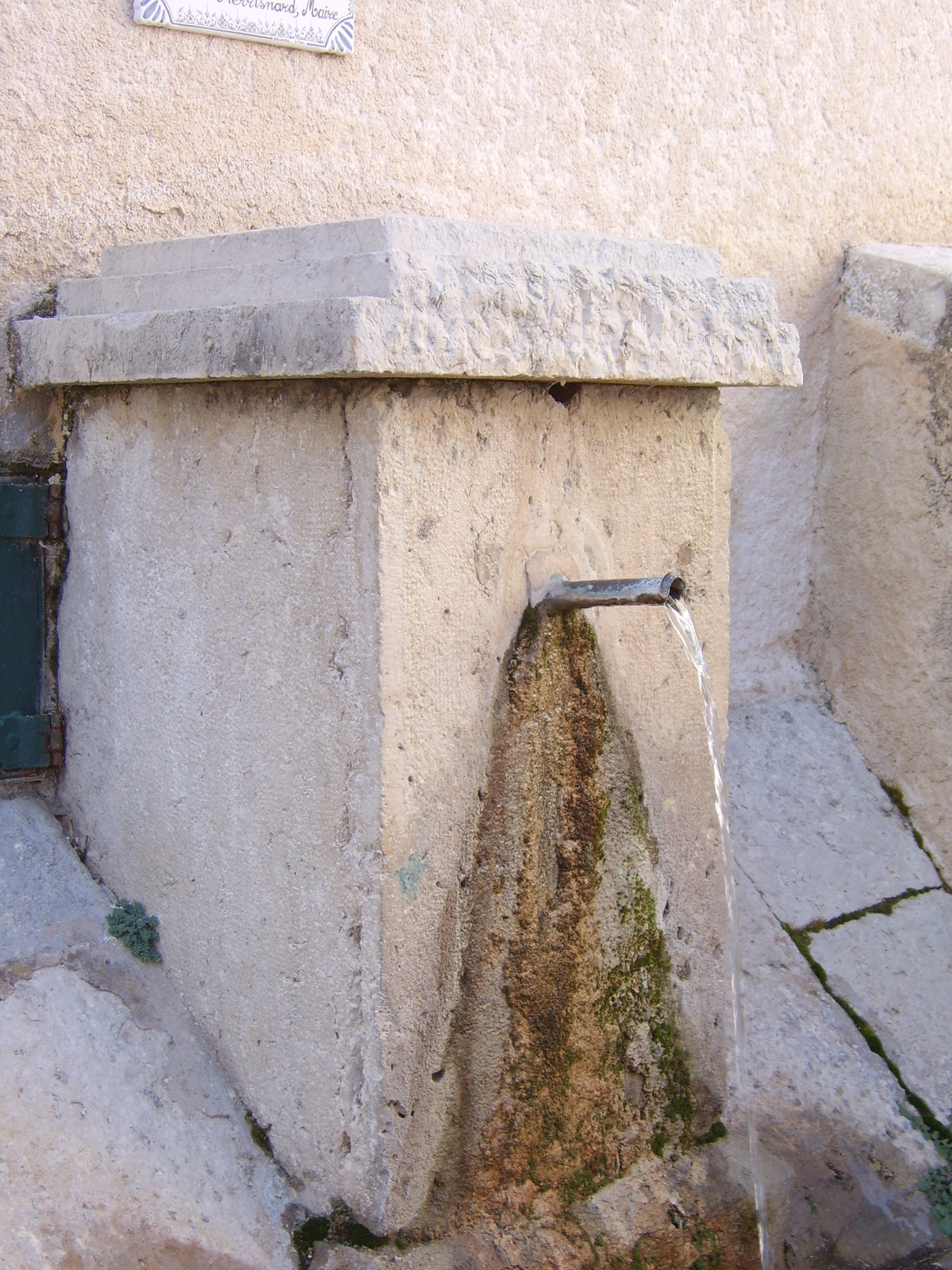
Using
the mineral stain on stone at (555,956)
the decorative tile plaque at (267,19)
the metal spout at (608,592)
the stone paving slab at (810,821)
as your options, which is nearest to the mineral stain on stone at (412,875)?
the mineral stain on stone at (555,956)

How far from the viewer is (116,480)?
2207 mm

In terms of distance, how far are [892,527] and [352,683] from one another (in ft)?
6.29

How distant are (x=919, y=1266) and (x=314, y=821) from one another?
156cm

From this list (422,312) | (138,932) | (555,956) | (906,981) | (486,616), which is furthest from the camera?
(906,981)

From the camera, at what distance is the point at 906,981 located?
9.23ft

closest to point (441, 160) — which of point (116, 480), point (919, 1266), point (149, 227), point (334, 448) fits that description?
point (149, 227)

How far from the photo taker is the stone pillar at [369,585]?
1.72 meters

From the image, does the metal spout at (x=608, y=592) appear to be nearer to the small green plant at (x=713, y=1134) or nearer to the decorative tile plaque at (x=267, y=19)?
the small green plant at (x=713, y=1134)

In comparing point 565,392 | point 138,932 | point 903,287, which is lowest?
point 138,932

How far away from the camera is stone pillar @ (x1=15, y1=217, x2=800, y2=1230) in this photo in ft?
5.64

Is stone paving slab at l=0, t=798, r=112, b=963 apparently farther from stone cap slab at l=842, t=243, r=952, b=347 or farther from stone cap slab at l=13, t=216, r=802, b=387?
stone cap slab at l=842, t=243, r=952, b=347

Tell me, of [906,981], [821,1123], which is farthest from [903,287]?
[821,1123]

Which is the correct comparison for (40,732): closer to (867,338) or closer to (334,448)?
(334,448)

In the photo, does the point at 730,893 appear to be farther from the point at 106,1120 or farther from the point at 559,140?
the point at 559,140
